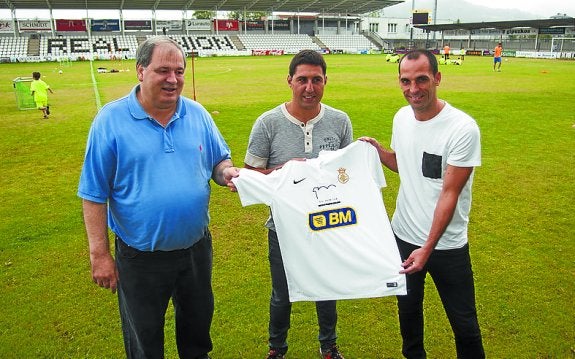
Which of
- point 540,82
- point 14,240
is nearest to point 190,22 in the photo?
point 540,82

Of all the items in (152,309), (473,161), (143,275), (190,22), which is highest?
(190,22)

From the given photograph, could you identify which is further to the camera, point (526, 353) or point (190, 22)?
point (190, 22)

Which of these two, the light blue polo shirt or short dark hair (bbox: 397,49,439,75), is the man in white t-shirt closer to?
short dark hair (bbox: 397,49,439,75)

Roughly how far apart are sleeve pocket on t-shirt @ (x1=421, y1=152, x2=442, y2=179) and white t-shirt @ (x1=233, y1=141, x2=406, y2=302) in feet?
1.47

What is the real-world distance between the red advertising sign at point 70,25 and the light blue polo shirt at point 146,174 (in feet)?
243

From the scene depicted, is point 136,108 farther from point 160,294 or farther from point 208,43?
point 208,43

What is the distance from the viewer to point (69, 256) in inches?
226

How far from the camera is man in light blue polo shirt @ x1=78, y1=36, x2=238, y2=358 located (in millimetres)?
2760

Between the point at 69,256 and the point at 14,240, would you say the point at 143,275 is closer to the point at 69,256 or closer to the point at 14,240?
the point at 69,256

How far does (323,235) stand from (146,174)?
125 cm

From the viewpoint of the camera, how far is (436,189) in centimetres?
307

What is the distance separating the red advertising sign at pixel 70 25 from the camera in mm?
65875

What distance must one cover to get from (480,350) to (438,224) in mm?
1070

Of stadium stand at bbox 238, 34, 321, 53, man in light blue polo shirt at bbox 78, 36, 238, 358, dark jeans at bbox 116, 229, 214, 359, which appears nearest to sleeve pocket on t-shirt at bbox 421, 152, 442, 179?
man in light blue polo shirt at bbox 78, 36, 238, 358
